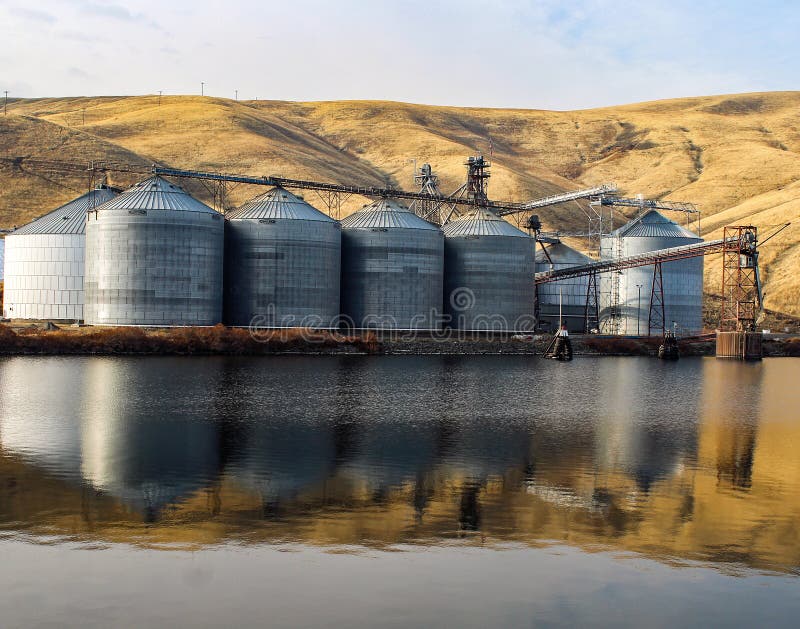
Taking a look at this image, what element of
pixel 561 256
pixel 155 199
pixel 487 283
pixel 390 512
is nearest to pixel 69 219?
pixel 155 199

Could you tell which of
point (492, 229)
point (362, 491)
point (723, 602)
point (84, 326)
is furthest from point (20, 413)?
point (492, 229)

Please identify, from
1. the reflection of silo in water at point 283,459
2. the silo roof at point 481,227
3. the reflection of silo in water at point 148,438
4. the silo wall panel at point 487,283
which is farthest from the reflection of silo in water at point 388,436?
the silo roof at point 481,227

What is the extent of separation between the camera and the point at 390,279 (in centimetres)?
11612

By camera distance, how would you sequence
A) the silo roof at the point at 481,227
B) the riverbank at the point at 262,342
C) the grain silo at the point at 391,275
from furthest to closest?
the silo roof at the point at 481,227 < the grain silo at the point at 391,275 < the riverbank at the point at 262,342

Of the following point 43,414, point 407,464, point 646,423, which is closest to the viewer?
point 407,464

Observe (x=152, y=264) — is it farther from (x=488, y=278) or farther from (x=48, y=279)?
(x=488, y=278)

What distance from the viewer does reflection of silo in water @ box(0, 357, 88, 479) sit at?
3950 centimetres

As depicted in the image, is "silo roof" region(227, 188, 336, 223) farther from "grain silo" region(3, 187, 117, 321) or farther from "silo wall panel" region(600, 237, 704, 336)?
"silo wall panel" region(600, 237, 704, 336)

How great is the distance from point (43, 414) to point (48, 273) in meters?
67.6

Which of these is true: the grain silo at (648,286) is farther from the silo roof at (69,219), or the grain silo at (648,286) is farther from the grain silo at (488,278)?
the silo roof at (69,219)

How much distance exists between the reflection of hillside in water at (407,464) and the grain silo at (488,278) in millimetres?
47545

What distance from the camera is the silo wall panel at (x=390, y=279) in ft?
380

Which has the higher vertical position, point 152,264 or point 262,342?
point 152,264

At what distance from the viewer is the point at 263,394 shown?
64375 millimetres
